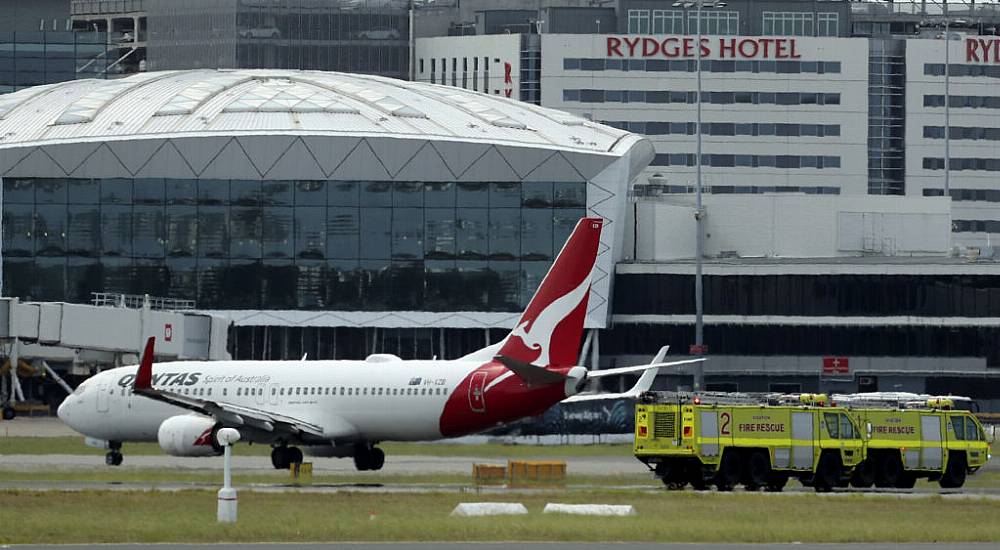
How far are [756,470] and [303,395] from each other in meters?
17.3

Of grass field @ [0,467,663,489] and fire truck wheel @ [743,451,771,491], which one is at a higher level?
fire truck wheel @ [743,451,771,491]

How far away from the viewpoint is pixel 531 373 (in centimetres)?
6425

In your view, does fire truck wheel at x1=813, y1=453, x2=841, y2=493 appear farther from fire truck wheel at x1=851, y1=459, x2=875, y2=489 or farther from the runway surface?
the runway surface

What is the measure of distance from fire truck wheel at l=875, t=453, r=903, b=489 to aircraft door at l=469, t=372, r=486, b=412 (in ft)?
41.3

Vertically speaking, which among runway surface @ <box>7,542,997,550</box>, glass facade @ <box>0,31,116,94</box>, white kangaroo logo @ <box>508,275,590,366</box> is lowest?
runway surface @ <box>7,542,997,550</box>

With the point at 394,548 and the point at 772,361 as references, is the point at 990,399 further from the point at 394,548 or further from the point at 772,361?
the point at 394,548

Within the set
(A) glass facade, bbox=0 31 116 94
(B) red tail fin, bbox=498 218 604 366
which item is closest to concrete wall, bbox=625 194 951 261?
(A) glass facade, bbox=0 31 116 94

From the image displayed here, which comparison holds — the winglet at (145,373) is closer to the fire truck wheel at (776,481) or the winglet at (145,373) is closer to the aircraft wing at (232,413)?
the aircraft wing at (232,413)

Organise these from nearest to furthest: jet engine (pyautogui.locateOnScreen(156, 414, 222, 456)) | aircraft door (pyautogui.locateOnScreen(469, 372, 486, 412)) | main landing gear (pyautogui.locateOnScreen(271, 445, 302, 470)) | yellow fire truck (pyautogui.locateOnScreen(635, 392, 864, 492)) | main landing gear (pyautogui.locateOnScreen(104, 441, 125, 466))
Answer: yellow fire truck (pyautogui.locateOnScreen(635, 392, 864, 492)), aircraft door (pyautogui.locateOnScreen(469, 372, 486, 412)), jet engine (pyautogui.locateOnScreen(156, 414, 222, 456)), main landing gear (pyautogui.locateOnScreen(271, 445, 302, 470)), main landing gear (pyautogui.locateOnScreen(104, 441, 125, 466))

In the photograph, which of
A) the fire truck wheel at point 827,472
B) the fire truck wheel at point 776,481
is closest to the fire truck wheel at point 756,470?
the fire truck wheel at point 776,481

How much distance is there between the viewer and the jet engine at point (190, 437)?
6712cm

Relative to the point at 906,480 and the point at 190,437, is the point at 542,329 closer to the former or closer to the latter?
the point at 190,437

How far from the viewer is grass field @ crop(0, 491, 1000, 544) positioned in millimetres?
42562

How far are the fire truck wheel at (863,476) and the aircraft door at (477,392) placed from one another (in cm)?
1206
